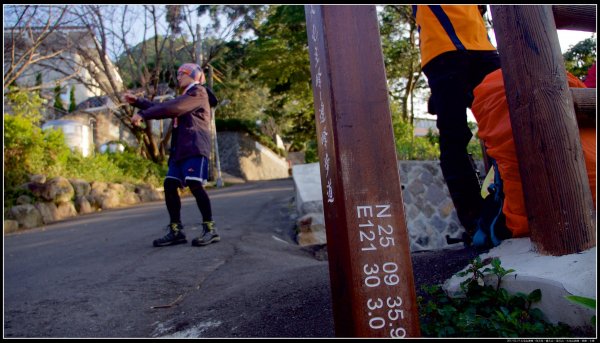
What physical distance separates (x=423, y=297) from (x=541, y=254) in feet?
1.68

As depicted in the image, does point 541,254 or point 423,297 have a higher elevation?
point 541,254

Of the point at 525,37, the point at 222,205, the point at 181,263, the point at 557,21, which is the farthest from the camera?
the point at 222,205

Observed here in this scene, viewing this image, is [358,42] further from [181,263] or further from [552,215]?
[181,263]

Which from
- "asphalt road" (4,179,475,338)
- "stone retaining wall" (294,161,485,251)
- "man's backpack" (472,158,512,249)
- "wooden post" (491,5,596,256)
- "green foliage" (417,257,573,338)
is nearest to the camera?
"green foliage" (417,257,573,338)

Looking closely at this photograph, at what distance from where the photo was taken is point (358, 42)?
1.25 meters

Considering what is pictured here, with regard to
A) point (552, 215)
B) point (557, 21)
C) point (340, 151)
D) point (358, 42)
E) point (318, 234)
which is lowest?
point (318, 234)

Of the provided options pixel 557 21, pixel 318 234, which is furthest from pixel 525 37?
pixel 318 234

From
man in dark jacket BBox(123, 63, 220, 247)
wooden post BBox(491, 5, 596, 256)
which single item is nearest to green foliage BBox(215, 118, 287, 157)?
man in dark jacket BBox(123, 63, 220, 247)

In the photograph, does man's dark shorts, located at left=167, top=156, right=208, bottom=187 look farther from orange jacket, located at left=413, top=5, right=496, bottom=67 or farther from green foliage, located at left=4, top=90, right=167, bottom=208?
green foliage, located at left=4, top=90, right=167, bottom=208

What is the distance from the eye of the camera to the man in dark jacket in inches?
152

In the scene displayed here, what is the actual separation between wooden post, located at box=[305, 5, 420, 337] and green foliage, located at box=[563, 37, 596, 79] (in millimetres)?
3364

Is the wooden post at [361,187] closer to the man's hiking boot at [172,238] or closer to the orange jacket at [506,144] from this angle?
the orange jacket at [506,144]

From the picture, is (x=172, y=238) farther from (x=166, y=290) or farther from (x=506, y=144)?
(x=506, y=144)

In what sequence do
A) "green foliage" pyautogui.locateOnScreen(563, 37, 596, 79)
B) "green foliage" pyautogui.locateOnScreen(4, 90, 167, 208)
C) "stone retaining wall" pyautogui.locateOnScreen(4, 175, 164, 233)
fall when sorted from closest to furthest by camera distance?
"green foliage" pyautogui.locateOnScreen(563, 37, 596, 79)
"stone retaining wall" pyautogui.locateOnScreen(4, 175, 164, 233)
"green foliage" pyautogui.locateOnScreen(4, 90, 167, 208)
